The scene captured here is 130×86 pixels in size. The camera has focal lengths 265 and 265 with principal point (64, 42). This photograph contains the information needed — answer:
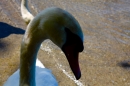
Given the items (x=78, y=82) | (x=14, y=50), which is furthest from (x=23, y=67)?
(x=14, y=50)

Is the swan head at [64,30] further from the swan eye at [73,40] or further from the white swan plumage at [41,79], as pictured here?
the white swan plumage at [41,79]

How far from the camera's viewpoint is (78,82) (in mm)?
3004

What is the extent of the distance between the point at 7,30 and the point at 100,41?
1.35 metres

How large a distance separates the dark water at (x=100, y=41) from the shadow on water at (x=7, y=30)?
5.0 inches

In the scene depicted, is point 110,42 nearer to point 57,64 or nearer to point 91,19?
point 91,19

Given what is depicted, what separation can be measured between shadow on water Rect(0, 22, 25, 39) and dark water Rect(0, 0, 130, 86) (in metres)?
0.13

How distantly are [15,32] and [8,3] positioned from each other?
3.01 feet

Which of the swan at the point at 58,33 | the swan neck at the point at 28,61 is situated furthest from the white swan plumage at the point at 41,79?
the swan at the point at 58,33

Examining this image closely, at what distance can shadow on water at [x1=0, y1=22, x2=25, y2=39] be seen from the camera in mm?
3747

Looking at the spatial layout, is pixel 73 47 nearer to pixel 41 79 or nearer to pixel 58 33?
pixel 58 33

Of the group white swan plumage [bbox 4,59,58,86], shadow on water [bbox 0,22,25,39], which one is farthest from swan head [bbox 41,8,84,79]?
shadow on water [bbox 0,22,25,39]

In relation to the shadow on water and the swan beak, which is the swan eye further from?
the shadow on water

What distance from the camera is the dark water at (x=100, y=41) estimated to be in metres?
3.15

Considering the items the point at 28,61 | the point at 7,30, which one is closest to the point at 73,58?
the point at 28,61
